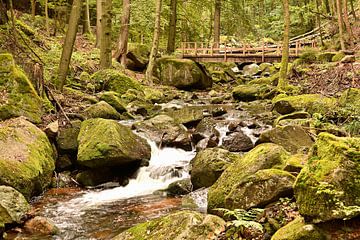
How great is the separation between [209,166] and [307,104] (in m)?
5.56

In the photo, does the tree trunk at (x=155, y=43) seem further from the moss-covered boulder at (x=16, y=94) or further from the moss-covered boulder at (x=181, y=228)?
the moss-covered boulder at (x=181, y=228)

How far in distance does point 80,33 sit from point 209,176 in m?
23.1

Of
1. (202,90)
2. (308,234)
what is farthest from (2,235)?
(202,90)

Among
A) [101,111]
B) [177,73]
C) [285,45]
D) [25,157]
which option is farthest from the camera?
[177,73]

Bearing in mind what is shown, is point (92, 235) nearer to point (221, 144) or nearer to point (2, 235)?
point (2, 235)

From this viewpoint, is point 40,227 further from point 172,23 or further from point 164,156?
point 172,23

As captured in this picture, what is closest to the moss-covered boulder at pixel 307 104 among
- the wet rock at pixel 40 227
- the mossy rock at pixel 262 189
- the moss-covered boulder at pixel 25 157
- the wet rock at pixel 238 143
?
the wet rock at pixel 238 143

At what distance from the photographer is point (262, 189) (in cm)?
510

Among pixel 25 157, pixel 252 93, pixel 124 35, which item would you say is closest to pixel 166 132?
pixel 25 157

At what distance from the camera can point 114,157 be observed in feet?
27.8

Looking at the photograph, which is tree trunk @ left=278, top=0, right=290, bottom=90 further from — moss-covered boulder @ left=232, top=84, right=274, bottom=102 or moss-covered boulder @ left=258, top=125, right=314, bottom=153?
moss-covered boulder @ left=258, top=125, right=314, bottom=153

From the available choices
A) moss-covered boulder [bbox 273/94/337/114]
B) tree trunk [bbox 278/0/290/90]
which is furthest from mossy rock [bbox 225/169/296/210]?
tree trunk [bbox 278/0/290/90]

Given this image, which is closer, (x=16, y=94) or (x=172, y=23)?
(x=16, y=94)

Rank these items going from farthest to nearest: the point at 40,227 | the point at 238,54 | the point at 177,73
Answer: the point at 238,54 < the point at 177,73 < the point at 40,227
